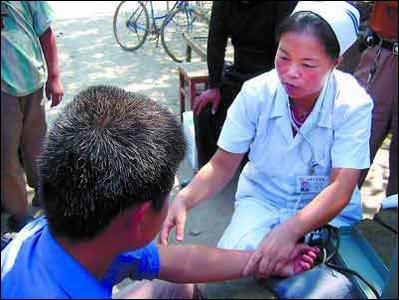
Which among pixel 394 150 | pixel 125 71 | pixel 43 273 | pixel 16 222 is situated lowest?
pixel 125 71

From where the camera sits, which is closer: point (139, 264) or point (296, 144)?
point (139, 264)

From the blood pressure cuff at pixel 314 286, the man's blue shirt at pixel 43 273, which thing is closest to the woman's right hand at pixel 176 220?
the blood pressure cuff at pixel 314 286

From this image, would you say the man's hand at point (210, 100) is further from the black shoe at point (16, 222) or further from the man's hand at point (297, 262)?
the man's hand at point (297, 262)

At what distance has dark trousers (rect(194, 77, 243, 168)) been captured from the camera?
125 inches

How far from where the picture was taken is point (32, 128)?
116 inches

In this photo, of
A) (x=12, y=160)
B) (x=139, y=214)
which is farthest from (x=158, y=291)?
(x=12, y=160)

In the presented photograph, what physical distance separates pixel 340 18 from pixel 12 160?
189 cm

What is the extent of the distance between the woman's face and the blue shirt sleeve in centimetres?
79

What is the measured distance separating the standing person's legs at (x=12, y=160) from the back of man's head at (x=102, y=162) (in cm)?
160

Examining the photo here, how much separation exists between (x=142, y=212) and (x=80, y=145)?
0.19 metres

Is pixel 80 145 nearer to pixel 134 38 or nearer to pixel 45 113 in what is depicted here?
pixel 45 113

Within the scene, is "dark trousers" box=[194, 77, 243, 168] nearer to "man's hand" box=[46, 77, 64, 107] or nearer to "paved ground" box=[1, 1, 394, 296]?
"paved ground" box=[1, 1, 394, 296]

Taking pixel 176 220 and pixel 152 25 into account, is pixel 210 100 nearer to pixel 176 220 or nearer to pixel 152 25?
pixel 176 220

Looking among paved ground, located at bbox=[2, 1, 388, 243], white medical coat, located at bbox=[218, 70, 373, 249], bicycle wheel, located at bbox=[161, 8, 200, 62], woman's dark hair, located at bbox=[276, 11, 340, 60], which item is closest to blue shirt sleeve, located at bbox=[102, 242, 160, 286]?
white medical coat, located at bbox=[218, 70, 373, 249]
